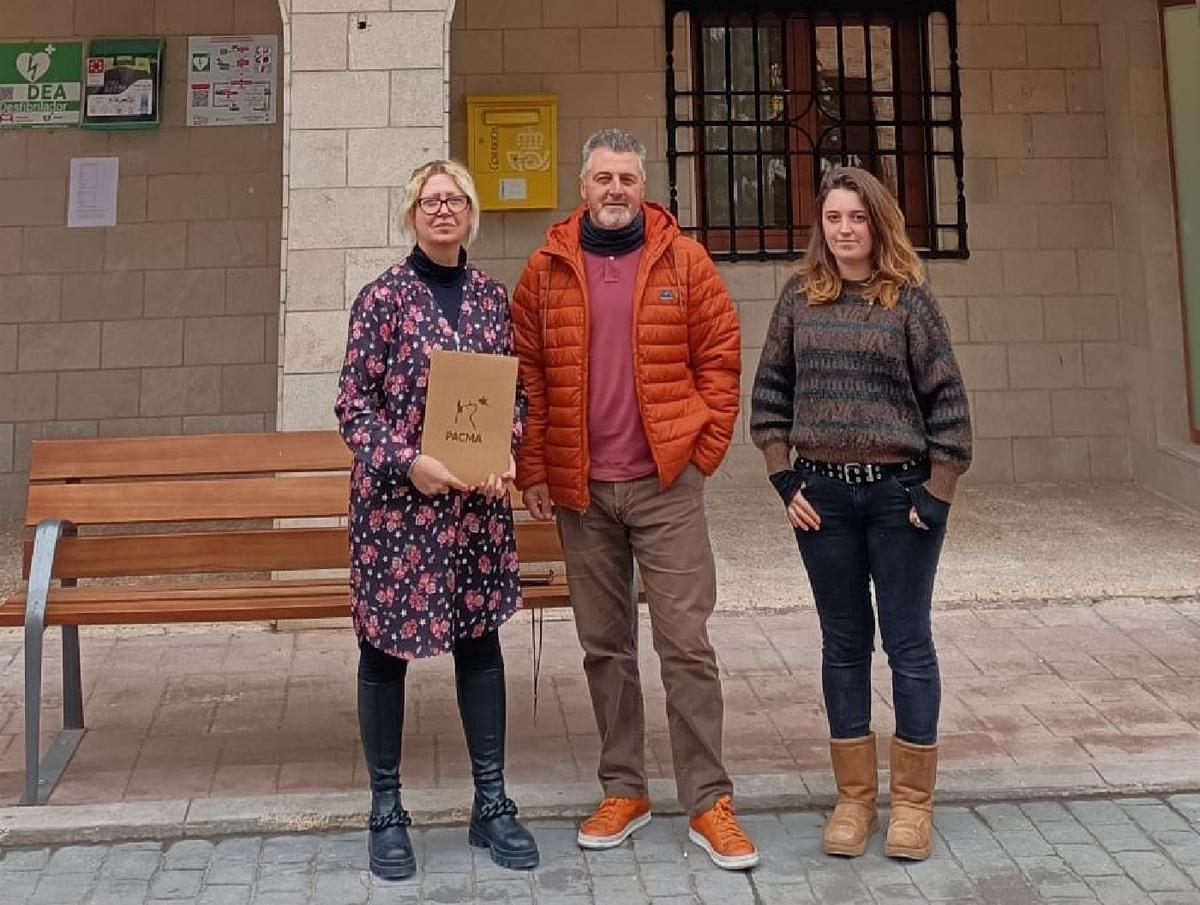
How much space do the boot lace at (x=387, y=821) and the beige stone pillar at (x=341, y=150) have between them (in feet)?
8.69

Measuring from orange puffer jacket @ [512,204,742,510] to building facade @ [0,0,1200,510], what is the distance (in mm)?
4925

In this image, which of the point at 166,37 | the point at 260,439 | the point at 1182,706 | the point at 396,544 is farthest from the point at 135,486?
the point at 166,37

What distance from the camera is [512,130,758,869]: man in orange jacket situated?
11.2 ft

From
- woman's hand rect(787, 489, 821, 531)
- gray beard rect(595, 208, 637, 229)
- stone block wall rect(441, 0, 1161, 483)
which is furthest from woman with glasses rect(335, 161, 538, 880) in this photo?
stone block wall rect(441, 0, 1161, 483)

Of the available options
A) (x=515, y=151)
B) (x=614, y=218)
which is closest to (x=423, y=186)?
(x=614, y=218)

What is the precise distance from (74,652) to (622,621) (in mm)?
2077

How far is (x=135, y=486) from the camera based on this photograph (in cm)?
435

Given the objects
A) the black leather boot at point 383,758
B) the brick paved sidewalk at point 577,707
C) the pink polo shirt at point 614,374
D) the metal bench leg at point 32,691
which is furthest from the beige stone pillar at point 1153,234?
the metal bench leg at point 32,691

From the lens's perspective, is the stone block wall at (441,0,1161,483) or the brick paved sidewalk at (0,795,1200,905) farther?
the stone block wall at (441,0,1161,483)

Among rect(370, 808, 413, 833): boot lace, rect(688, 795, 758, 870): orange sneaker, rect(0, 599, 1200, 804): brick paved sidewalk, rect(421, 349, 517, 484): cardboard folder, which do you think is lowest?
rect(688, 795, 758, 870): orange sneaker

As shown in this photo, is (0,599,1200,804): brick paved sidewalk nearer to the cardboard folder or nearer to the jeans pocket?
the jeans pocket

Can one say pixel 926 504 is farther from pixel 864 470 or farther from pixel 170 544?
pixel 170 544

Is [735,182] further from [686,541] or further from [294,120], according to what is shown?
[686,541]

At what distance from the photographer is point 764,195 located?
8.53 metres
